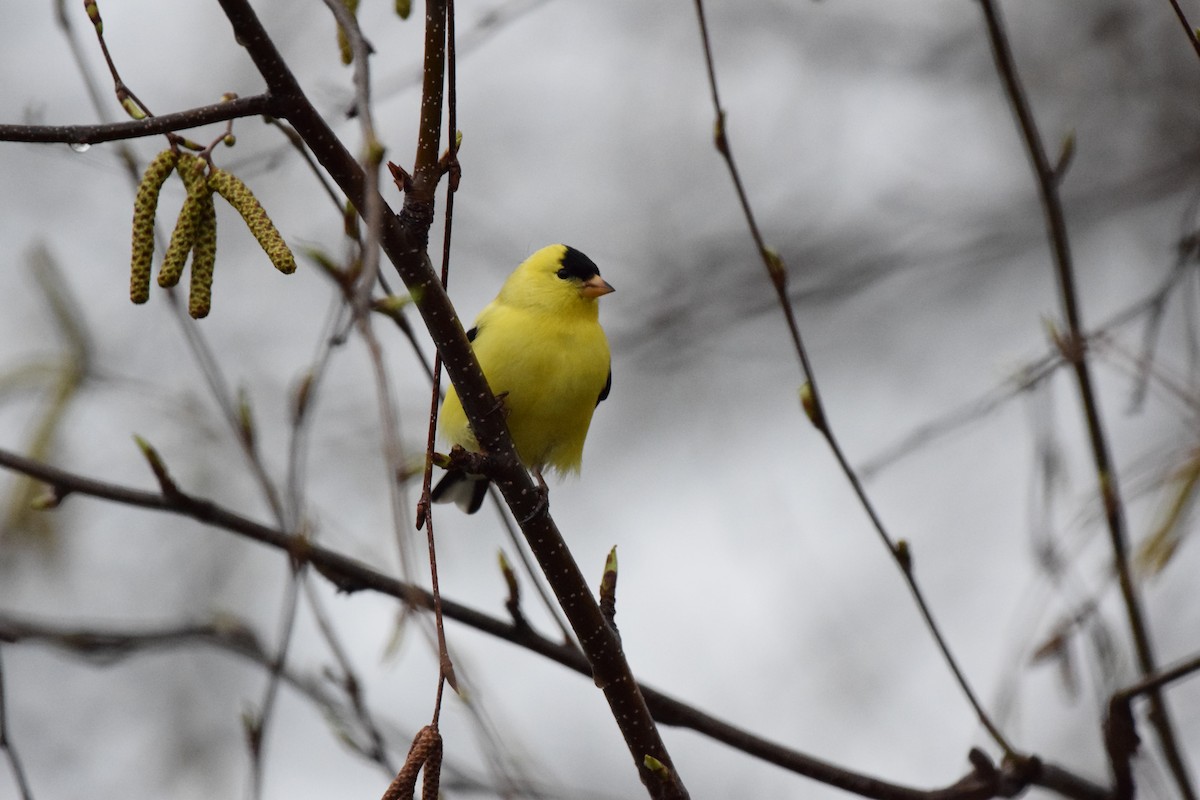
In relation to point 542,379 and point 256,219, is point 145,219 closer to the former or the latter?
point 256,219

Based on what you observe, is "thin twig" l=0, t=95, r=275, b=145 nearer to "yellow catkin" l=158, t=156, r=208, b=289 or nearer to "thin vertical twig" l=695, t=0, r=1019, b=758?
"yellow catkin" l=158, t=156, r=208, b=289

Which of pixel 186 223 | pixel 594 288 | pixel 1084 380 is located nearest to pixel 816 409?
pixel 1084 380

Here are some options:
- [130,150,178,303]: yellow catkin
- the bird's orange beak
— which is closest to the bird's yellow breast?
the bird's orange beak

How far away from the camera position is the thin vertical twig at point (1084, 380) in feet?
8.47

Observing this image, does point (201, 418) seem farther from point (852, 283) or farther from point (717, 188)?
point (717, 188)

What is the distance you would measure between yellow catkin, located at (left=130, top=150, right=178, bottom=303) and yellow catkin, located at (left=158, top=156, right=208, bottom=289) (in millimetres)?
21

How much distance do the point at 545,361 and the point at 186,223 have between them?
220 cm

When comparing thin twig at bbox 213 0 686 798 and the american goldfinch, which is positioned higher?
the american goldfinch

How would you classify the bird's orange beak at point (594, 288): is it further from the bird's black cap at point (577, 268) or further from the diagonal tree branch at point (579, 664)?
the diagonal tree branch at point (579, 664)

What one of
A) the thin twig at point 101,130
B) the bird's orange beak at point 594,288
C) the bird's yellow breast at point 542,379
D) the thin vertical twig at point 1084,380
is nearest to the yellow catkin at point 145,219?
the thin twig at point 101,130

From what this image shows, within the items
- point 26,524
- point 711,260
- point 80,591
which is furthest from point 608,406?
point 26,524

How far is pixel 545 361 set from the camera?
3779 millimetres

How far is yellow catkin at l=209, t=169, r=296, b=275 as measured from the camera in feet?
4.91

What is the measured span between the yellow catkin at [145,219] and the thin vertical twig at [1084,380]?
175cm
